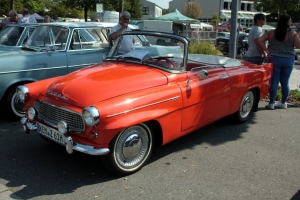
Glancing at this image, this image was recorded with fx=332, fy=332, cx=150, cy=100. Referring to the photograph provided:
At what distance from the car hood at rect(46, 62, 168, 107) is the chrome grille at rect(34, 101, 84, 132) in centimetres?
12

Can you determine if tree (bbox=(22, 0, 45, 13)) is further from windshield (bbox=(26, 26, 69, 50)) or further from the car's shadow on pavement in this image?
the car's shadow on pavement

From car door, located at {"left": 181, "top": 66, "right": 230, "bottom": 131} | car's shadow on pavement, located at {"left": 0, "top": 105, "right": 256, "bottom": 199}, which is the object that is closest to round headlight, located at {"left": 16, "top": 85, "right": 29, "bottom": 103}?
car's shadow on pavement, located at {"left": 0, "top": 105, "right": 256, "bottom": 199}

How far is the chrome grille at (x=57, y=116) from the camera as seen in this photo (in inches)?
138

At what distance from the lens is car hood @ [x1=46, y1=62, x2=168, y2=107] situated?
141 inches

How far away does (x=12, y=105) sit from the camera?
5602 mm

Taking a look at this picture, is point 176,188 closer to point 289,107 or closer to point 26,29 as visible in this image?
point 289,107

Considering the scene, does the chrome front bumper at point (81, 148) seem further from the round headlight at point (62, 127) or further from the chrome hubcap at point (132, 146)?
the chrome hubcap at point (132, 146)

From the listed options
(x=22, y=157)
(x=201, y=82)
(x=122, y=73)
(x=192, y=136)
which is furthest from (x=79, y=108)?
(x=192, y=136)

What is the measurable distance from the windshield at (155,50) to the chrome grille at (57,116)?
136cm

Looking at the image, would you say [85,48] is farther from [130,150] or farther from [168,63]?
[130,150]

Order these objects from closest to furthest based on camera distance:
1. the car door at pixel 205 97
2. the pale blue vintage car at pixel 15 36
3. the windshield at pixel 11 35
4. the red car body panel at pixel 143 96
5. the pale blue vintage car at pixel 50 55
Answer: the red car body panel at pixel 143 96 → the car door at pixel 205 97 → the pale blue vintage car at pixel 50 55 → the pale blue vintage car at pixel 15 36 → the windshield at pixel 11 35

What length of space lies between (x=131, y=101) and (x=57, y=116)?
87 centimetres

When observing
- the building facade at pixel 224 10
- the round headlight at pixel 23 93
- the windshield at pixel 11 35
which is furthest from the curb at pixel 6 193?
the building facade at pixel 224 10

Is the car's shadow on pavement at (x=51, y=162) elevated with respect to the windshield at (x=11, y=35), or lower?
lower
